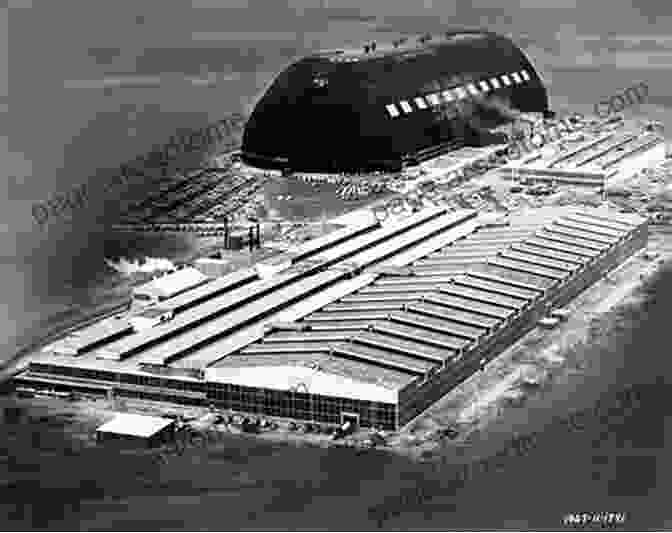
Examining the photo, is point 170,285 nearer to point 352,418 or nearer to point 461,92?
point 352,418

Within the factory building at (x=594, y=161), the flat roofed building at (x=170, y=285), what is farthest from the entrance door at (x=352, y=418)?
the factory building at (x=594, y=161)

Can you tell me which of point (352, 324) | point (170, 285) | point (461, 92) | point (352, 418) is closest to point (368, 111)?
point (461, 92)

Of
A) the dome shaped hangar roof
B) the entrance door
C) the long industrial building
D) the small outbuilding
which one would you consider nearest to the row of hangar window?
the dome shaped hangar roof

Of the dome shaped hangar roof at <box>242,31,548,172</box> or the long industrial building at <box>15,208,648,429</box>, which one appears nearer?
the long industrial building at <box>15,208,648,429</box>

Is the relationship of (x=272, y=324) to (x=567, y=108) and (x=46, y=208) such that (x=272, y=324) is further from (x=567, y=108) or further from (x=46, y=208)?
(x=567, y=108)

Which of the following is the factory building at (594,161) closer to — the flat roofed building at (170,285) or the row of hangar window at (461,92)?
the row of hangar window at (461,92)

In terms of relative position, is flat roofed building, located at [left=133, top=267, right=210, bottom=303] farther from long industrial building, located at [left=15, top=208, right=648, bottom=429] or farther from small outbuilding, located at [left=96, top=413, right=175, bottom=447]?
small outbuilding, located at [left=96, top=413, right=175, bottom=447]
